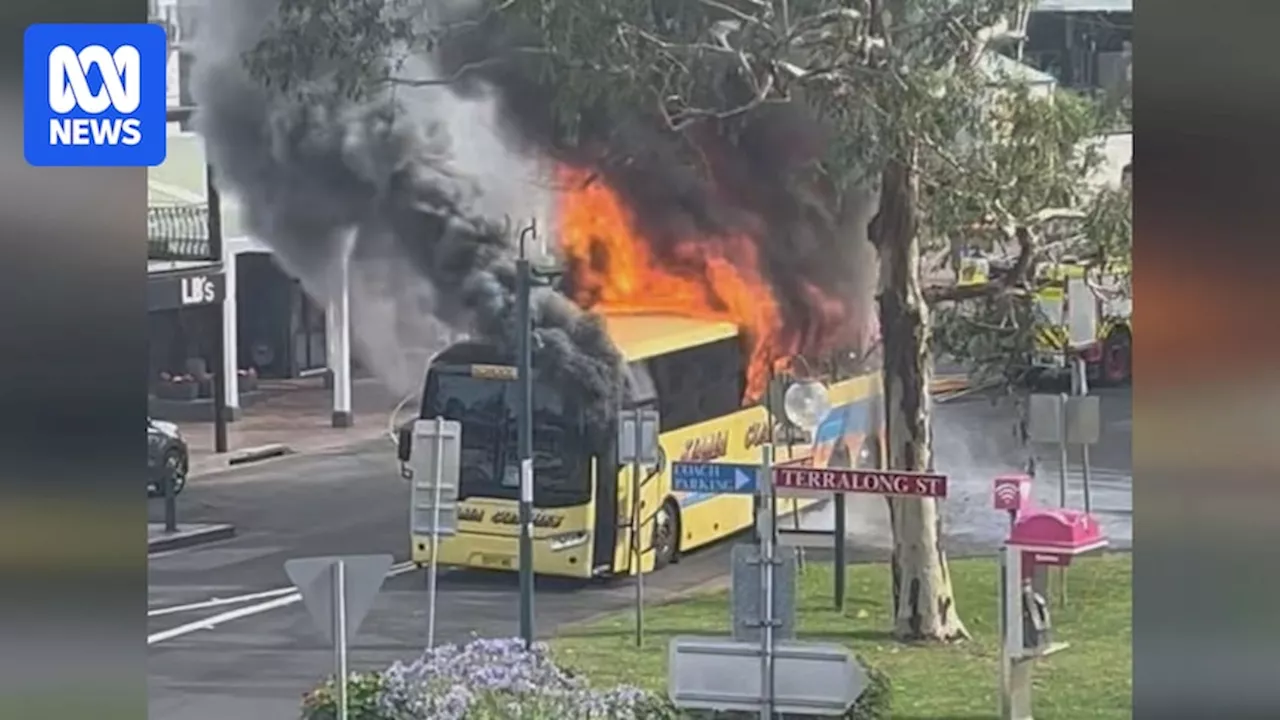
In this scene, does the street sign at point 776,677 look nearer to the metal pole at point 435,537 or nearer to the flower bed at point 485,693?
the flower bed at point 485,693

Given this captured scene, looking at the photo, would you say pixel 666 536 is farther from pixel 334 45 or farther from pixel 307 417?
pixel 334 45

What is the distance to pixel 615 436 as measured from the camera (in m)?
3.83

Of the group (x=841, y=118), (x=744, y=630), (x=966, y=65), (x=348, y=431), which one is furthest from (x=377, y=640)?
(x=966, y=65)

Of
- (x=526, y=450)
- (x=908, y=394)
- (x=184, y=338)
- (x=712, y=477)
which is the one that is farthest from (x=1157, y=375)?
(x=184, y=338)

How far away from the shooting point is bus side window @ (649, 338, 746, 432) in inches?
150

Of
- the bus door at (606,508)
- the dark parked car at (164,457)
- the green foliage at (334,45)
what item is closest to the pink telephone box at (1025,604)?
the bus door at (606,508)

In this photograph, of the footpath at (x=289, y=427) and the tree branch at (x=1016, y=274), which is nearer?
the tree branch at (x=1016, y=274)

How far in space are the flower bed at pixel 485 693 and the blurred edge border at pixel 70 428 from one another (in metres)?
0.54

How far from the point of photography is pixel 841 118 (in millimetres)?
3762

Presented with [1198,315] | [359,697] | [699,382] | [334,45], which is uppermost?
[334,45]

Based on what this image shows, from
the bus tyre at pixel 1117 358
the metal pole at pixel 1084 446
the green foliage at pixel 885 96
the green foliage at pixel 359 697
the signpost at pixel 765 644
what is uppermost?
the green foliage at pixel 885 96

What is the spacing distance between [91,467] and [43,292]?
15.7 inches

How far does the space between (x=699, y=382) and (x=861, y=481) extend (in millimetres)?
385

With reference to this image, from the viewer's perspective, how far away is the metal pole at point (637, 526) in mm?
3816
